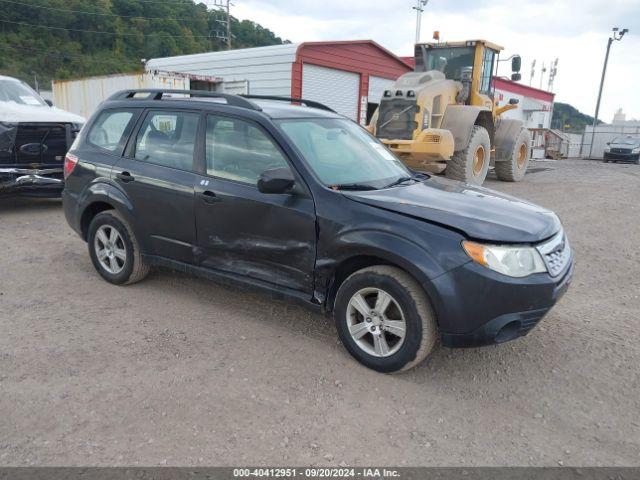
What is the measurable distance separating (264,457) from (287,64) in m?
14.1

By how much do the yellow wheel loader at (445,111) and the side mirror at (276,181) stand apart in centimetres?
677

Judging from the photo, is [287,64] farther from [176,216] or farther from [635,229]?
[176,216]

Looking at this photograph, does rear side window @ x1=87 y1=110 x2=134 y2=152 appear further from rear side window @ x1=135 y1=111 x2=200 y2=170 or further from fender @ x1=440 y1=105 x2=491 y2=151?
fender @ x1=440 y1=105 x2=491 y2=151

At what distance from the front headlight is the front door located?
109 cm

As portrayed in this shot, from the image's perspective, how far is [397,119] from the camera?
1063 cm

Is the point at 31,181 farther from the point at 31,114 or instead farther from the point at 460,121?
the point at 460,121

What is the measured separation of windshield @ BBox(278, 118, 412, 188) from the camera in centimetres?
379

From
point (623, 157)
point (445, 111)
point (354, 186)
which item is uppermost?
point (445, 111)

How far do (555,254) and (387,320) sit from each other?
1.18 metres

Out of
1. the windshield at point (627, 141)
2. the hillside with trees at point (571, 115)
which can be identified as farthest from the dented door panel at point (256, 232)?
the hillside with trees at point (571, 115)

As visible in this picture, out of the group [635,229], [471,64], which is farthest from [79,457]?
[471,64]

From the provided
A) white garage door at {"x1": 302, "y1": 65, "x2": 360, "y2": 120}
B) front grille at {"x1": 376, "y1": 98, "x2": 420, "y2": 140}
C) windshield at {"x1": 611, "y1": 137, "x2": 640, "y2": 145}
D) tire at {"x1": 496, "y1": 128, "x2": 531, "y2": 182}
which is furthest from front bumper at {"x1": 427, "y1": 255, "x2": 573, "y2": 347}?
windshield at {"x1": 611, "y1": 137, "x2": 640, "y2": 145}

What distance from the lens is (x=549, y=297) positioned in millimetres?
3139

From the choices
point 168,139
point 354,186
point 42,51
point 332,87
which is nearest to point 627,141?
point 332,87
